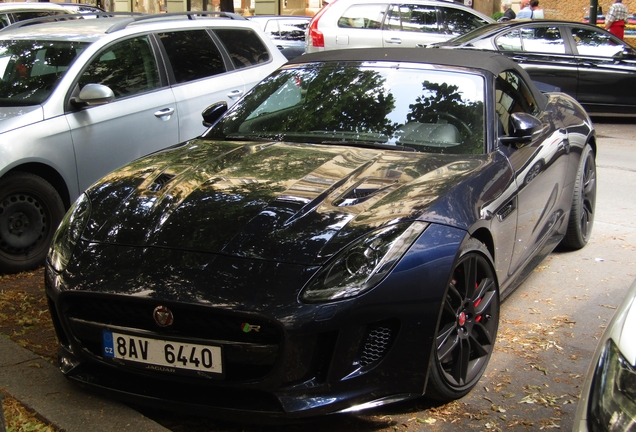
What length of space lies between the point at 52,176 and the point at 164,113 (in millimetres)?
1172

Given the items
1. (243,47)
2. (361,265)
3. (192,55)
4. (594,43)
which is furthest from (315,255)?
(594,43)

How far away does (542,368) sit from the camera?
411 centimetres

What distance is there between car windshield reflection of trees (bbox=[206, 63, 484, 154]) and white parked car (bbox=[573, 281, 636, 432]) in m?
2.16

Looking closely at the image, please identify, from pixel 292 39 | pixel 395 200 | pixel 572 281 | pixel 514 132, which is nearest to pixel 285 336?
pixel 395 200

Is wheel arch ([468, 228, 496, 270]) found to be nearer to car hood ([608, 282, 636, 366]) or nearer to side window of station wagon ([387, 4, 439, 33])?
car hood ([608, 282, 636, 366])

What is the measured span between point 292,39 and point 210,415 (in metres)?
14.9

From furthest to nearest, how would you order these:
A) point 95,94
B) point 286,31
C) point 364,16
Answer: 1. point 286,31
2. point 364,16
3. point 95,94

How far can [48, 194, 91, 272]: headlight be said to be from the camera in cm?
367

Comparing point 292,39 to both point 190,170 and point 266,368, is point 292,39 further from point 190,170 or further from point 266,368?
point 266,368

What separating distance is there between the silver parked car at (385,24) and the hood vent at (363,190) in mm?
10508

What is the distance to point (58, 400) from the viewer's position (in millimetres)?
3580

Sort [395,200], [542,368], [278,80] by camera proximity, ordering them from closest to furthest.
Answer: [395,200] → [542,368] → [278,80]

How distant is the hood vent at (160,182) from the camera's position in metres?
4.00

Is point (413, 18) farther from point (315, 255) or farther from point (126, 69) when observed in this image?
point (315, 255)
